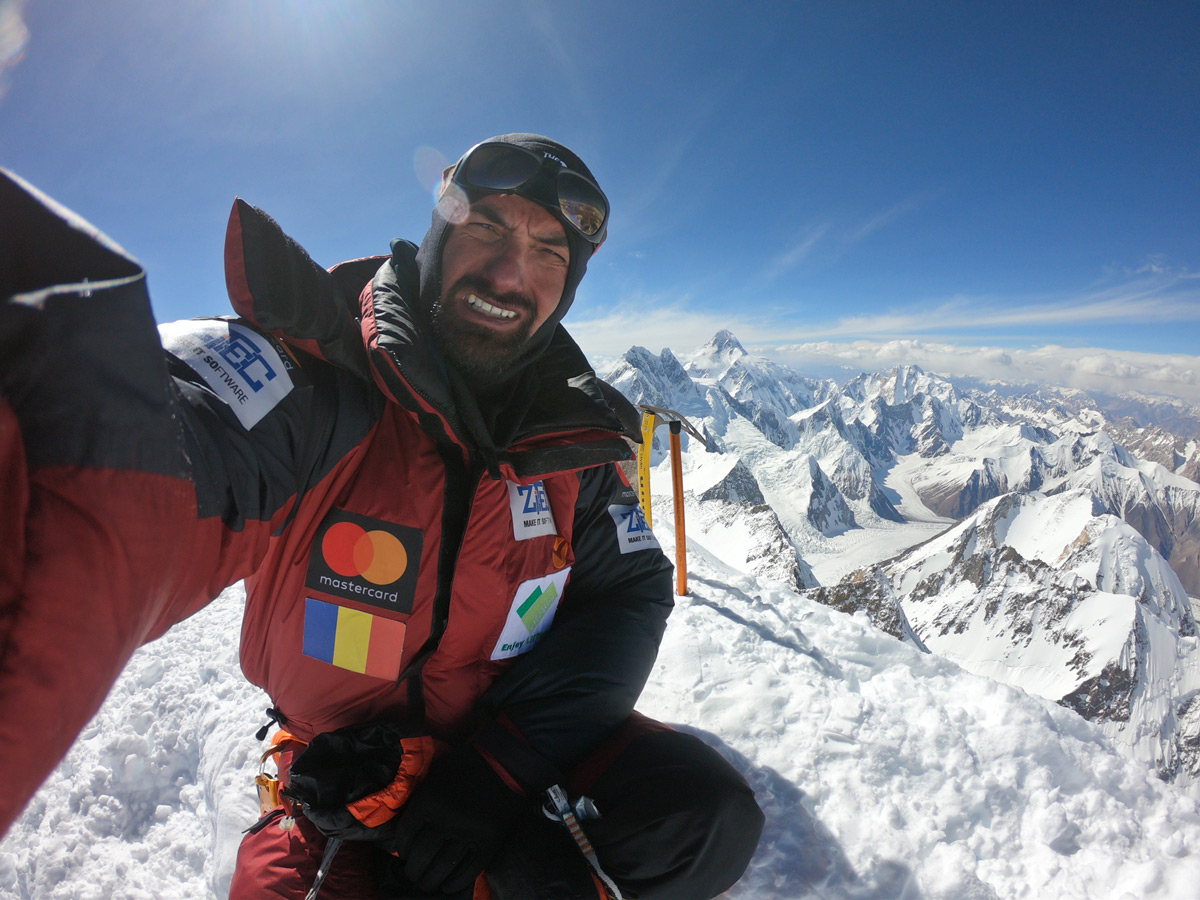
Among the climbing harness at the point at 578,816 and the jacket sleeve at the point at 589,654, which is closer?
the climbing harness at the point at 578,816

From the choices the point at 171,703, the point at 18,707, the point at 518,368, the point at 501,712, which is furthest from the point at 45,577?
the point at 171,703

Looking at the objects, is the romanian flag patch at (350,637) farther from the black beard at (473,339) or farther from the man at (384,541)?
the black beard at (473,339)

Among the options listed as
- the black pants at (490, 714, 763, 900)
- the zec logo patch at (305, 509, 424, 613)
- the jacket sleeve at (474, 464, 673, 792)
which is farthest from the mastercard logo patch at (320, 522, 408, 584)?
the black pants at (490, 714, 763, 900)

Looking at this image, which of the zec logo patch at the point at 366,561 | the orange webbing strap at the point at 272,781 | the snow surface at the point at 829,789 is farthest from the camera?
the snow surface at the point at 829,789

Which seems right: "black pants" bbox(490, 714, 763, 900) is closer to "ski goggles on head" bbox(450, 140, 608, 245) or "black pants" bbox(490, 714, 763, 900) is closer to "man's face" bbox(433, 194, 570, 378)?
"man's face" bbox(433, 194, 570, 378)

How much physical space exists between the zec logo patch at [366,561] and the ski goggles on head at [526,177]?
200 cm

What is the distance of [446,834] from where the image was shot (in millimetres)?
2025

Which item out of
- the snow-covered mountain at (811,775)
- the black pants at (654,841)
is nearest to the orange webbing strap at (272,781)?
the snow-covered mountain at (811,775)

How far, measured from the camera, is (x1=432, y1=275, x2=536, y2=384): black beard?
8.54 ft

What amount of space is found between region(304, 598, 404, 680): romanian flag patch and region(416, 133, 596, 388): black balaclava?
53.2 inches

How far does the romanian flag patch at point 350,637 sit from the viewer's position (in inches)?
83.8

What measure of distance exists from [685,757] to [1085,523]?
24314 centimetres

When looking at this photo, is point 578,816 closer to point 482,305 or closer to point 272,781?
point 272,781

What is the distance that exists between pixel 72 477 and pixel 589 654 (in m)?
2.11
